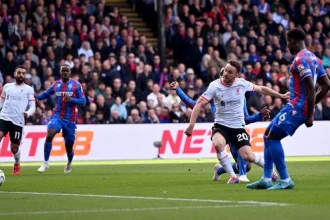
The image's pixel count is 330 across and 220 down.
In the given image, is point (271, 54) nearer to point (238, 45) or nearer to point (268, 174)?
point (238, 45)

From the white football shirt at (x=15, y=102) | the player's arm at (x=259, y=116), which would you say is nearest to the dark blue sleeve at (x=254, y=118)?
the player's arm at (x=259, y=116)

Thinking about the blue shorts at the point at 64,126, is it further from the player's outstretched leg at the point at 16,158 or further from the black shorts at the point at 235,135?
the black shorts at the point at 235,135

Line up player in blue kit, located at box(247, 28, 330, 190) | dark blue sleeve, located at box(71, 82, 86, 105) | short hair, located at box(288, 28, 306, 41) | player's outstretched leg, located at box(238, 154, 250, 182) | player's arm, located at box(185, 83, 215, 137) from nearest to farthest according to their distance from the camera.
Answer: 1. player in blue kit, located at box(247, 28, 330, 190)
2. short hair, located at box(288, 28, 306, 41)
3. player's arm, located at box(185, 83, 215, 137)
4. player's outstretched leg, located at box(238, 154, 250, 182)
5. dark blue sleeve, located at box(71, 82, 86, 105)

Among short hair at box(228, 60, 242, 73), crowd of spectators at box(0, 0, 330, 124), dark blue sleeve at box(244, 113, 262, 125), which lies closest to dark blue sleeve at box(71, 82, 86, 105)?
dark blue sleeve at box(244, 113, 262, 125)

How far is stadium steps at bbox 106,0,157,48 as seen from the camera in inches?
1503

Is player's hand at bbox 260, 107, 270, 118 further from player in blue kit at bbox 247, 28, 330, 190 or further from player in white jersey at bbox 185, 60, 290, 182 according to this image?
player in blue kit at bbox 247, 28, 330, 190

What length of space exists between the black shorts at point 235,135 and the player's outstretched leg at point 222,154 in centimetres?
10

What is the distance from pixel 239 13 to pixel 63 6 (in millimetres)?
7395

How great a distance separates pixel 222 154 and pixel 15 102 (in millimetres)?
7045

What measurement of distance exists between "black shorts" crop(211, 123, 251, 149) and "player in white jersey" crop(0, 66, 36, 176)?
6.61 metres

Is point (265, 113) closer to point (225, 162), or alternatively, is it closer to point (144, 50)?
point (225, 162)

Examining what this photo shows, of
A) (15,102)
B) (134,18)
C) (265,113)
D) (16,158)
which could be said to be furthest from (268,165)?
(134,18)

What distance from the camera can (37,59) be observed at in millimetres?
31344

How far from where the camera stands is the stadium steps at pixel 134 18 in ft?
125
